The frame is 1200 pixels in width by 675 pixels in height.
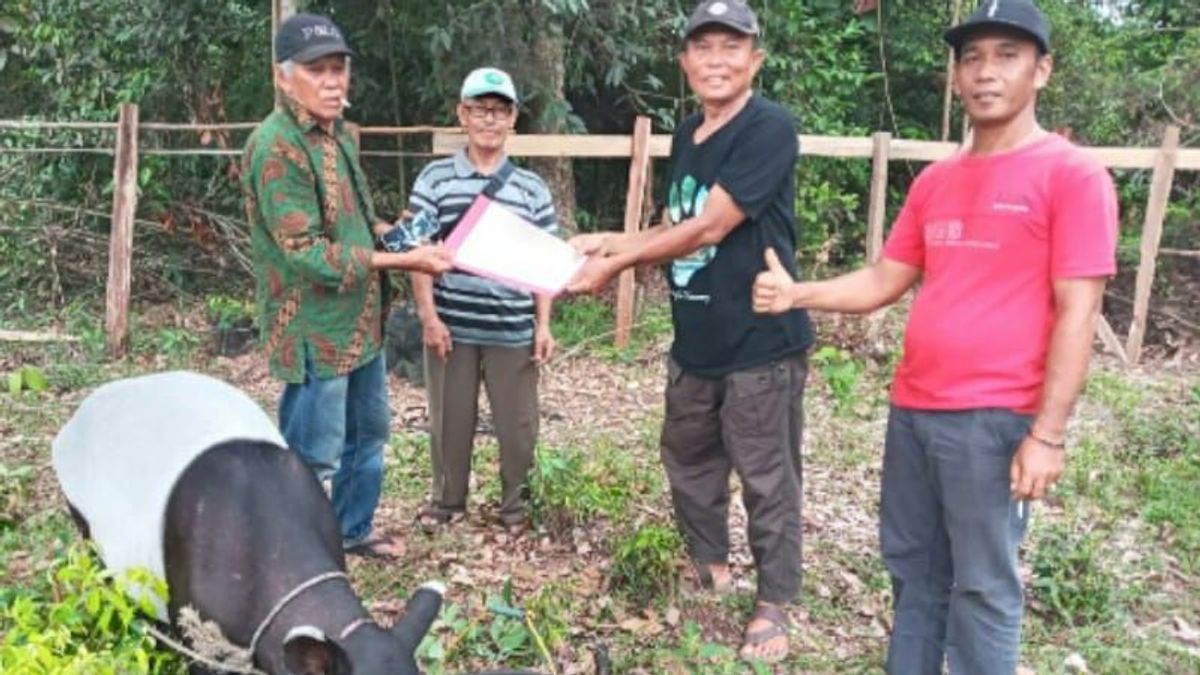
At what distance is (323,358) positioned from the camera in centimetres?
372

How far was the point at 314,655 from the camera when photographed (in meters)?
2.32

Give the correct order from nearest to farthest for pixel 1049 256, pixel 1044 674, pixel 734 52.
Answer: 1. pixel 1049 256
2. pixel 734 52
3. pixel 1044 674

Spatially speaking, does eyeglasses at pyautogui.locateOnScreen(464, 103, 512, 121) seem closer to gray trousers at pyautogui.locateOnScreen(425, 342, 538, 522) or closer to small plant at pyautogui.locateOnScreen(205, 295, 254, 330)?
gray trousers at pyautogui.locateOnScreen(425, 342, 538, 522)

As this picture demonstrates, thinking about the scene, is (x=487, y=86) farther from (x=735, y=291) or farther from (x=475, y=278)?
(x=735, y=291)

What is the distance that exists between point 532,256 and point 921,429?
142cm

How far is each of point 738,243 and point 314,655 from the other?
1833 millimetres

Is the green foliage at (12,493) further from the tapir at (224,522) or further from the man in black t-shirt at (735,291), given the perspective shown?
the man in black t-shirt at (735,291)

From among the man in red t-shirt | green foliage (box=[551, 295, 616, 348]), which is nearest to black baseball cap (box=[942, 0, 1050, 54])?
the man in red t-shirt

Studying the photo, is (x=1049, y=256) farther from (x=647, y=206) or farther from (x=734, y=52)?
(x=647, y=206)

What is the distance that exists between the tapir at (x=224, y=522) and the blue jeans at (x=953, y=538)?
4.31ft

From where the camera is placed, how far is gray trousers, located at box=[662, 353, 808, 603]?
3525 mm

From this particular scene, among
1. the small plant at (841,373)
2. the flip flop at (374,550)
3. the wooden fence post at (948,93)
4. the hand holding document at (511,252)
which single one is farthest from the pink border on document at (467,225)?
the wooden fence post at (948,93)

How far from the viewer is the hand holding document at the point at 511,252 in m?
3.63

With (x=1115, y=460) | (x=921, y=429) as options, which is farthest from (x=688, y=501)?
(x=1115, y=460)
